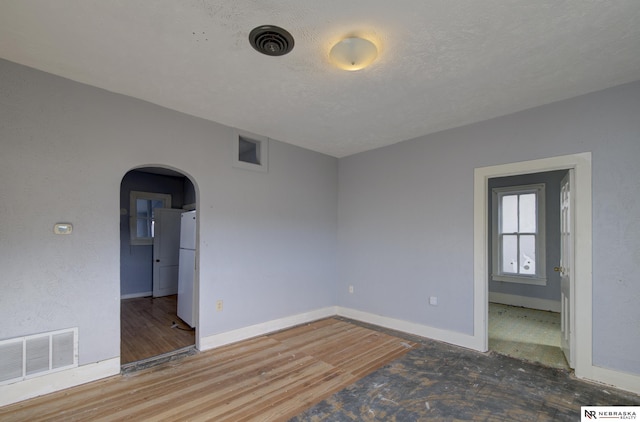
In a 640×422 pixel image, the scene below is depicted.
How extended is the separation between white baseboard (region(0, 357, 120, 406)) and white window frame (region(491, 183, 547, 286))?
6235 mm

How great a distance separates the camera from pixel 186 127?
3.29 meters

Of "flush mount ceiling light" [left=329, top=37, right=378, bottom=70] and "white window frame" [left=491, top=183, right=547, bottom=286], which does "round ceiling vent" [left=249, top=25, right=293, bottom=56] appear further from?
"white window frame" [left=491, top=183, right=547, bottom=286]

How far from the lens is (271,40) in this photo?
1.99m

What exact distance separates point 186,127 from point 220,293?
6.42 feet

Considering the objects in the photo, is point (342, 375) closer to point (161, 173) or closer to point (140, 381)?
point (140, 381)

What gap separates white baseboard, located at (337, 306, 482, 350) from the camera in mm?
3430

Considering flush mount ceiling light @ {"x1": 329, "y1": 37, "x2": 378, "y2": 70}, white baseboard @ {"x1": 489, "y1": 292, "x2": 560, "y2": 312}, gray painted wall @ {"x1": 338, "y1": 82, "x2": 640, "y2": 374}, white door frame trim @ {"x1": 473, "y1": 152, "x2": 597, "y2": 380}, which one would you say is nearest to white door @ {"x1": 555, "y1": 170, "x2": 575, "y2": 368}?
white door frame trim @ {"x1": 473, "y1": 152, "x2": 597, "y2": 380}

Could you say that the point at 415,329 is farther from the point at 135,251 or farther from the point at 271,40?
the point at 135,251

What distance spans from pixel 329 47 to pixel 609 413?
11.2 feet

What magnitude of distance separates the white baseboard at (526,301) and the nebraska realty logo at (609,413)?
3.27 meters

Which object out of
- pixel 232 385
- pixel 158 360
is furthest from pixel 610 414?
pixel 158 360

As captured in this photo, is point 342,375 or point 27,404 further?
point 342,375

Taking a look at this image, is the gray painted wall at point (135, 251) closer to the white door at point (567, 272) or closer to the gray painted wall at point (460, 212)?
the gray painted wall at point (460, 212)

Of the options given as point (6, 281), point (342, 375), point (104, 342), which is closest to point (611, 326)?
point (342, 375)
